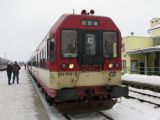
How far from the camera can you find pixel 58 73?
360 inches

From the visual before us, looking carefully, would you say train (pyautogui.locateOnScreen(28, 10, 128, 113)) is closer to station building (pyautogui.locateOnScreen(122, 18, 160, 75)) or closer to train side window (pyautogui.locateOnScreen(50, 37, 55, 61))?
train side window (pyautogui.locateOnScreen(50, 37, 55, 61))

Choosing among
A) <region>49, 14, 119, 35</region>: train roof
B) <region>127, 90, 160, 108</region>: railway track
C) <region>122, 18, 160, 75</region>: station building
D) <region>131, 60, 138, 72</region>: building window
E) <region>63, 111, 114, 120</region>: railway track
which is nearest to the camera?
<region>49, 14, 119, 35</region>: train roof

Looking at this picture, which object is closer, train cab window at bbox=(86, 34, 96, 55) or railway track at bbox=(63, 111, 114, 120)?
train cab window at bbox=(86, 34, 96, 55)

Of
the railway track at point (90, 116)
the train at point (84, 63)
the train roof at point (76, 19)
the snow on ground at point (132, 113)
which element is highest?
the train roof at point (76, 19)

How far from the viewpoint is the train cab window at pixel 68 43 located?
9266 mm

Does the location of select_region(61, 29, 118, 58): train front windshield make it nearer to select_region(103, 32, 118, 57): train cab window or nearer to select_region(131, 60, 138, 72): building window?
select_region(103, 32, 118, 57): train cab window

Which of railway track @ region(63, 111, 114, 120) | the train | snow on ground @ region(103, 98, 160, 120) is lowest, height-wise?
railway track @ region(63, 111, 114, 120)

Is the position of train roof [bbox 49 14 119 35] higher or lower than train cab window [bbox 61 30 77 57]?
higher

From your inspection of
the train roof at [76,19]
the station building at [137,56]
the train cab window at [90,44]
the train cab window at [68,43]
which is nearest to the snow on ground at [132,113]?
the train cab window at [90,44]

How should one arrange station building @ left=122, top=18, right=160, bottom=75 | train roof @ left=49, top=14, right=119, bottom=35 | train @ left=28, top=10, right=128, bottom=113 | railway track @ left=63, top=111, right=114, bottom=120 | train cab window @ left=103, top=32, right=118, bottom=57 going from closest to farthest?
1. train @ left=28, top=10, right=128, bottom=113
2. train roof @ left=49, top=14, right=119, bottom=35
3. railway track @ left=63, top=111, right=114, bottom=120
4. train cab window @ left=103, top=32, right=118, bottom=57
5. station building @ left=122, top=18, right=160, bottom=75

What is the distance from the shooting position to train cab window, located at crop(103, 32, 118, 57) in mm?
9734

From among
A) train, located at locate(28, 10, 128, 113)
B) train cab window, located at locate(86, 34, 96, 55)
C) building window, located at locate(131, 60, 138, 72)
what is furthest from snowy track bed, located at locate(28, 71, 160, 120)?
building window, located at locate(131, 60, 138, 72)

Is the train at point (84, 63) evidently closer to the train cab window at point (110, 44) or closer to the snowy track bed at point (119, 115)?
the train cab window at point (110, 44)

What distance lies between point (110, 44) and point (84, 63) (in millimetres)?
1064
